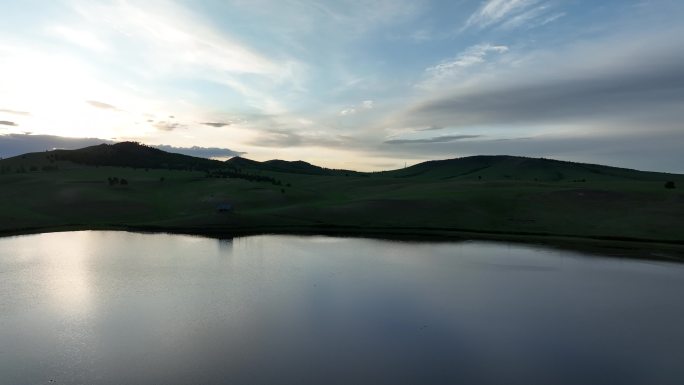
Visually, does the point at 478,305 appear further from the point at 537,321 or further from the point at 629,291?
the point at 629,291

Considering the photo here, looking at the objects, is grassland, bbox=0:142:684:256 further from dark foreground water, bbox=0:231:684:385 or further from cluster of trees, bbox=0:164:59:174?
cluster of trees, bbox=0:164:59:174

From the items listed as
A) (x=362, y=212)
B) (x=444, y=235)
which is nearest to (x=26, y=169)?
(x=362, y=212)

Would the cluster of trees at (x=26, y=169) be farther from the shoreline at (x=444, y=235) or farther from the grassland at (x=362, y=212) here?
the shoreline at (x=444, y=235)

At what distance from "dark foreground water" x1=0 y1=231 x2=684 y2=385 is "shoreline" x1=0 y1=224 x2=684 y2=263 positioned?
419 inches

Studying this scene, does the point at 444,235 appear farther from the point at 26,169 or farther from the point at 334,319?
the point at 26,169

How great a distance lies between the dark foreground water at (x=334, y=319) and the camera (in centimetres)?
2575

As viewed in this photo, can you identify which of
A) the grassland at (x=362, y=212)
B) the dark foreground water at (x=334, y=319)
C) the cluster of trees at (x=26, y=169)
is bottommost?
the dark foreground water at (x=334, y=319)

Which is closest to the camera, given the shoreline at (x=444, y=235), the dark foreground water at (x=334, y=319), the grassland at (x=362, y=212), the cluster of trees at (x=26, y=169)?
the dark foreground water at (x=334, y=319)

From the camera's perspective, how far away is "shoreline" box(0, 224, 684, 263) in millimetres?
68188

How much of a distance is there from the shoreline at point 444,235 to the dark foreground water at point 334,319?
34.9 ft

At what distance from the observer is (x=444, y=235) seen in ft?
276

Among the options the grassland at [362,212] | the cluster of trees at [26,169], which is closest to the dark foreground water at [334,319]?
the grassland at [362,212]

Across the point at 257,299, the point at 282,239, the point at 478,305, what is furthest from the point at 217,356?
the point at 282,239

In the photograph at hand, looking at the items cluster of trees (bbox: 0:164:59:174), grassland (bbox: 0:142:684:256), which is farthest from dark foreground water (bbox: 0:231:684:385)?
cluster of trees (bbox: 0:164:59:174)
